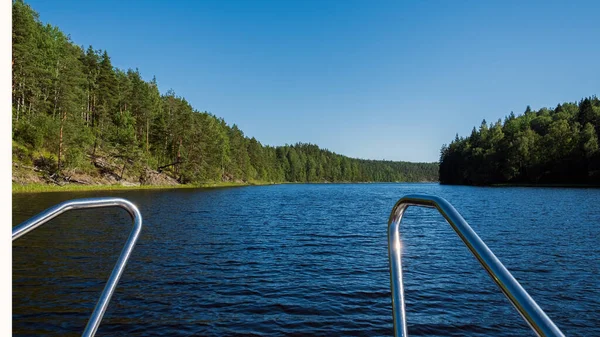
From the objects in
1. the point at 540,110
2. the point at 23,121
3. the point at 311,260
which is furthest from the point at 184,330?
the point at 540,110

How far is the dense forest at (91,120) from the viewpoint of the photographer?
147 ft

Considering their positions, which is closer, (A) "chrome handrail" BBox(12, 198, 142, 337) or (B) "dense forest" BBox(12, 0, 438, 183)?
(A) "chrome handrail" BBox(12, 198, 142, 337)

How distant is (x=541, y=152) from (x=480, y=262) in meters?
105

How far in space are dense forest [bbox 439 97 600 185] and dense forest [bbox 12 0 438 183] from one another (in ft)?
240

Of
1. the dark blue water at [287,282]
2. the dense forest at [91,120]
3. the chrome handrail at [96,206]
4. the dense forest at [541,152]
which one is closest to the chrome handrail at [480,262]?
the chrome handrail at [96,206]

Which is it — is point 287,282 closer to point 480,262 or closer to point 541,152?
point 480,262

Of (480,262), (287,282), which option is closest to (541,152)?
(287,282)

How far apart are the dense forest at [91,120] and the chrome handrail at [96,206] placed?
159 ft

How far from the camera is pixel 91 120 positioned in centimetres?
7044

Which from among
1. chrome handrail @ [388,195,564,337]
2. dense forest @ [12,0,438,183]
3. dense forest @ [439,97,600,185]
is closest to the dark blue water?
chrome handrail @ [388,195,564,337]

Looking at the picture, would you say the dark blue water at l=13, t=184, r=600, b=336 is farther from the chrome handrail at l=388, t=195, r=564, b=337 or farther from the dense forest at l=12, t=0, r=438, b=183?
the dense forest at l=12, t=0, r=438, b=183

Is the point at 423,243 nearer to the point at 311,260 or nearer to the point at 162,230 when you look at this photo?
the point at 311,260

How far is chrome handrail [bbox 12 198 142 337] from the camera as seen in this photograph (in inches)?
73.8
